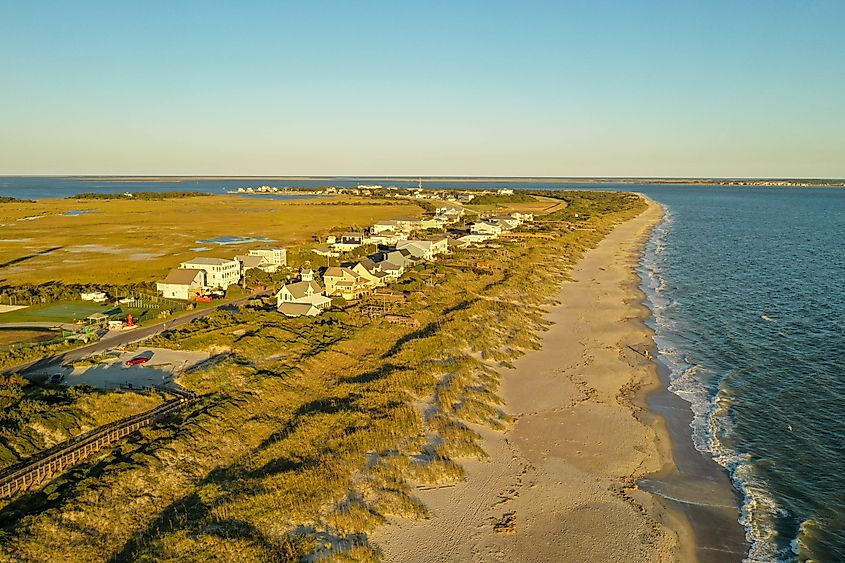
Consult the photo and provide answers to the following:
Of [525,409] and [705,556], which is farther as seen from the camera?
[525,409]

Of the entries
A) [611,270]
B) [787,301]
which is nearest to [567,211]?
[611,270]

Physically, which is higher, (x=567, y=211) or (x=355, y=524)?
(x=567, y=211)

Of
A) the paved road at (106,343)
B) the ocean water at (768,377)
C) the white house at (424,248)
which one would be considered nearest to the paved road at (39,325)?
the paved road at (106,343)

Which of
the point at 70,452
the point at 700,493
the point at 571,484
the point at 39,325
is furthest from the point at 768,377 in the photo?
the point at 39,325

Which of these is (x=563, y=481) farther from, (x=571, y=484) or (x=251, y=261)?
(x=251, y=261)

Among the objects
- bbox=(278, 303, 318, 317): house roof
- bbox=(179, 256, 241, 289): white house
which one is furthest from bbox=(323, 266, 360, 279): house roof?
bbox=(179, 256, 241, 289): white house

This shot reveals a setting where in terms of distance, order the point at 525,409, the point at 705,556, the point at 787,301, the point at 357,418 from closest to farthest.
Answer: the point at 705,556 < the point at 357,418 < the point at 525,409 < the point at 787,301

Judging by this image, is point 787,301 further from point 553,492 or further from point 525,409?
point 553,492
